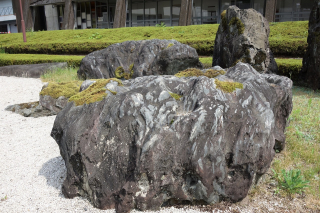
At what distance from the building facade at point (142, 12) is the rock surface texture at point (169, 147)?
635 inches

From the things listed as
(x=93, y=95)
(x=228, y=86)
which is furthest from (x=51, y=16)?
(x=228, y=86)

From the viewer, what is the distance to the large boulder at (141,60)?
25.6 feet

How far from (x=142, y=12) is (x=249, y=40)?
18.5 metres

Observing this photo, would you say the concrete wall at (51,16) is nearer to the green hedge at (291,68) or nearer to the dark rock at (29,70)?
the dark rock at (29,70)

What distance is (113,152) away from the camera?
2.75m

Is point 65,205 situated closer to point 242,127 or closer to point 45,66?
point 242,127

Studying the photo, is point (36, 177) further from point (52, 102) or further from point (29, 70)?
point (29, 70)

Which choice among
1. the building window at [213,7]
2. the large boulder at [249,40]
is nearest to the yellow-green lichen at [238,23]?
the large boulder at [249,40]

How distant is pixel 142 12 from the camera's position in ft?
77.9

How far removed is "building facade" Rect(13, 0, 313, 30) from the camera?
18.4 m

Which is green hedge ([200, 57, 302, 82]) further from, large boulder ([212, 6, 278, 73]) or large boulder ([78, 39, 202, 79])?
large boulder ([78, 39, 202, 79])

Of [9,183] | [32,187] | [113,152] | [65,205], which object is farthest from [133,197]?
[9,183]

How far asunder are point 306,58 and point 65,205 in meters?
7.48

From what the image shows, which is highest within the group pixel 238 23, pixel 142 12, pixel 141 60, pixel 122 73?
pixel 142 12
